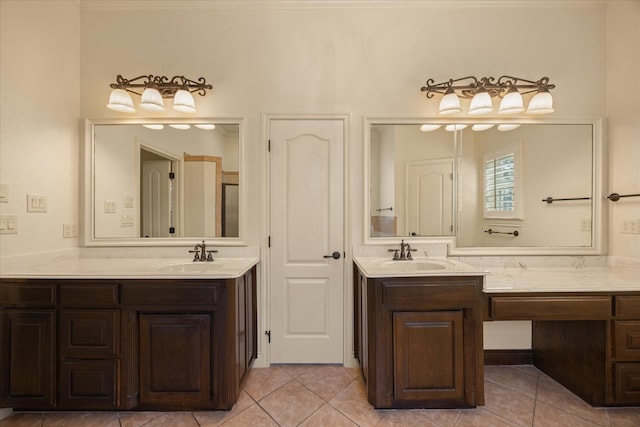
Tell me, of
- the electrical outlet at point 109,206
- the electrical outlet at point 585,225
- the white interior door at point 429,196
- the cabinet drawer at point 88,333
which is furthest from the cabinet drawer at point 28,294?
the electrical outlet at point 585,225

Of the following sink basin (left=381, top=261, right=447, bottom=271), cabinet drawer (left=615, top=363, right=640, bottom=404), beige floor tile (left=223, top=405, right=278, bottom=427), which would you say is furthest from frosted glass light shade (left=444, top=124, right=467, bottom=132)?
beige floor tile (left=223, top=405, right=278, bottom=427)

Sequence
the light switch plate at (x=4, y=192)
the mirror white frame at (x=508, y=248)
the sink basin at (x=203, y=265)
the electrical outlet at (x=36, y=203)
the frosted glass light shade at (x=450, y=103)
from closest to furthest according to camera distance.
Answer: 1. the light switch plate at (x=4, y=192)
2. the electrical outlet at (x=36, y=203)
3. the sink basin at (x=203, y=265)
4. the frosted glass light shade at (x=450, y=103)
5. the mirror white frame at (x=508, y=248)

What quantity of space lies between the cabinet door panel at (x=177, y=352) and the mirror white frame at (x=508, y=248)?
1.36 m

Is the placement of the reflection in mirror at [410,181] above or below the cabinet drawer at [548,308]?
above

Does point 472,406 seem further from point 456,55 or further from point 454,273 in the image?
point 456,55

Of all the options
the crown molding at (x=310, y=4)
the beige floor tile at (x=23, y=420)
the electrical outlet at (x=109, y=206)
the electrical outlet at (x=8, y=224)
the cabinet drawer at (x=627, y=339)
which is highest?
the crown molding at (x=310, y=4)

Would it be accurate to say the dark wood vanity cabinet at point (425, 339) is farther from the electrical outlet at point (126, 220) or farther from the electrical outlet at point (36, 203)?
the electrical outlet at point (36, 203)

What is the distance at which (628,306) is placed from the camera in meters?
1.77

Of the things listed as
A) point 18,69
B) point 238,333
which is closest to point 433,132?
point 238,333

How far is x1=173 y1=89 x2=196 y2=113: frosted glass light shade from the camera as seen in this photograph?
7.34 ft

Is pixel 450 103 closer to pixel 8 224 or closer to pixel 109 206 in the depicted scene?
pixel 109 206

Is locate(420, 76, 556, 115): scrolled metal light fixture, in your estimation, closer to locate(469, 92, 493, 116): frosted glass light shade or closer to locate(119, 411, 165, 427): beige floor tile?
locate(469, 92, 493, 116): frosted glass light shade

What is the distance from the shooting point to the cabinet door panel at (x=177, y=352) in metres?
1.75

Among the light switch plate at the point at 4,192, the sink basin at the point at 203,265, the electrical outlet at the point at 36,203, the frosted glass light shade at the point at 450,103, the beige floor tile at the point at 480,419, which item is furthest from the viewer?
the frosted glass light shade at the point at 450,103
